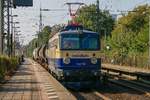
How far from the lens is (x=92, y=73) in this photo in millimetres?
25719

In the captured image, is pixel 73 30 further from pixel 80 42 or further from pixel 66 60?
pixel 66 60

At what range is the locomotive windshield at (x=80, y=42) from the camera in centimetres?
2622

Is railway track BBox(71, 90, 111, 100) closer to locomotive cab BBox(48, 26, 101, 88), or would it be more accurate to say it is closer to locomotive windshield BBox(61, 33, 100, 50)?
locomotive cab BBox(48, 26, 101, 88)

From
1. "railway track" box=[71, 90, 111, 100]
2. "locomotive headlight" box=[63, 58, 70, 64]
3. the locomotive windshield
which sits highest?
the locomotive windshield

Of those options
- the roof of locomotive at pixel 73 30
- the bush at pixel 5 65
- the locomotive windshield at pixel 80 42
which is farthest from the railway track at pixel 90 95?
the bush at pixel 5 65

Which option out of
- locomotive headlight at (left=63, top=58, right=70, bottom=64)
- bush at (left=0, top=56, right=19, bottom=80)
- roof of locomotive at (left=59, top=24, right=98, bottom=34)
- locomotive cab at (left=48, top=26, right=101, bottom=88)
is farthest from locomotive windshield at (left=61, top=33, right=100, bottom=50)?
bush at (left=0, top=56, right=19, bottom=80)

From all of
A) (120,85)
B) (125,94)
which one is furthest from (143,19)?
(125,94)

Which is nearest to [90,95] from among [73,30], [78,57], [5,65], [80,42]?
[78,57]

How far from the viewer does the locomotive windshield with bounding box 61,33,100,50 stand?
2622 cm

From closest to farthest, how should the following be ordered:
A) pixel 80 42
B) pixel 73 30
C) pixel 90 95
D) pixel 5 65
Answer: pixel 90 95, pixel 80 42, pixel 73 30, pixel 5 65

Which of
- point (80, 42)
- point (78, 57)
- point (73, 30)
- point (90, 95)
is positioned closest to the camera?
point (90, 95)

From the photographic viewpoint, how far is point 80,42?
26.4m

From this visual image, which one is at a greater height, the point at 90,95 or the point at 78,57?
the point at 78,57

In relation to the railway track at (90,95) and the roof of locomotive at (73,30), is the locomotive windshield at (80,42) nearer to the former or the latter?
the roof of locomotive at (73,30)
